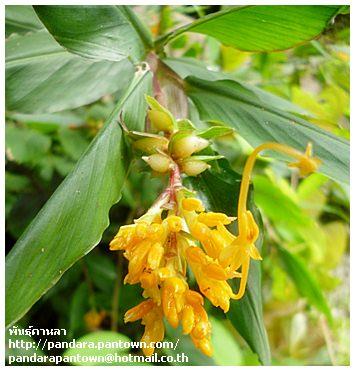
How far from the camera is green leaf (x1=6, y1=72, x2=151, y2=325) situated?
428mm

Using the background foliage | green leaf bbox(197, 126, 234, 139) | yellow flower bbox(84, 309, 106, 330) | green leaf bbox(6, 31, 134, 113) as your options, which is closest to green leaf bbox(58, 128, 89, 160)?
the background foliage

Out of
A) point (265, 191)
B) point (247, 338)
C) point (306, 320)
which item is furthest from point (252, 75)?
point (247, 338)

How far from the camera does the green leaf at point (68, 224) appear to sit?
43 centimetres

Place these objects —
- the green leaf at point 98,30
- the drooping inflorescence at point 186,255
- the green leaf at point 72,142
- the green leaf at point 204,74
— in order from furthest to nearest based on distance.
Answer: the green leaf at point 72,142 < the green leaf at point 204,74 < the green leaf at point 98,30 < the drooping inflorescence at point 186,255

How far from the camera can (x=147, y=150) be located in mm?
477

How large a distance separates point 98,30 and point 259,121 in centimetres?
19

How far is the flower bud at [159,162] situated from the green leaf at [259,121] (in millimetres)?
110

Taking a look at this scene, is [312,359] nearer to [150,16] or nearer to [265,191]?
[265,191]

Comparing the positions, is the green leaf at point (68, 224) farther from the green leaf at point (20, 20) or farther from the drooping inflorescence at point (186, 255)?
the green leaf at point (20, 20)

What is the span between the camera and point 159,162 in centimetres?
45

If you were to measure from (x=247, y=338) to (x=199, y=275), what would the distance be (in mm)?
178

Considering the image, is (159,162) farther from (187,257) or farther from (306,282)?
(306,282)

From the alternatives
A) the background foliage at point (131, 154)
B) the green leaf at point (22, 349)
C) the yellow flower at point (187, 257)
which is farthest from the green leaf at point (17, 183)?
the yellow flower at point (187, 257)

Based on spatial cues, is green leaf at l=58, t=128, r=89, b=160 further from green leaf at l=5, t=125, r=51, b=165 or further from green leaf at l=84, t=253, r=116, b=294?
green leaf at l=84, t=253, r=116, b=294
